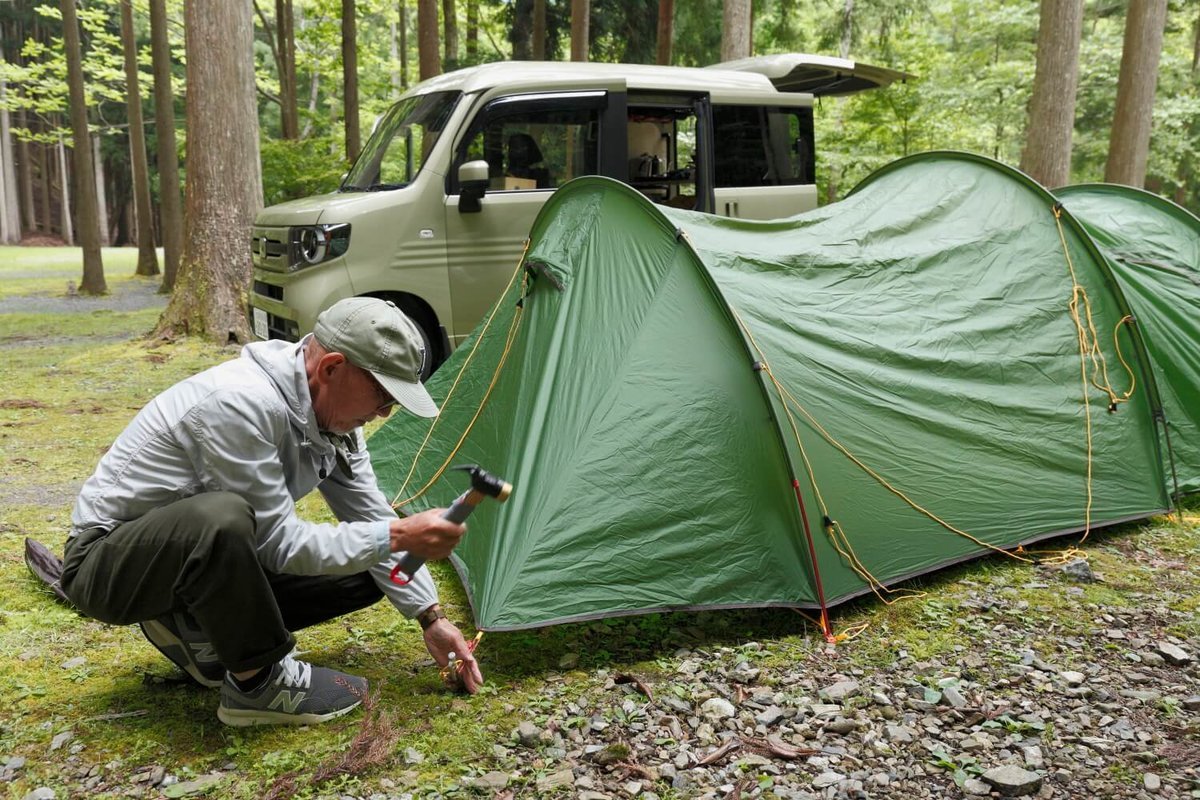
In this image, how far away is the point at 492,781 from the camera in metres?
2.52

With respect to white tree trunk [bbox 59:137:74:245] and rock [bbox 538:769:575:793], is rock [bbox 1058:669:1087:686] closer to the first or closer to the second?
rock [bbox 538:769:575:793]

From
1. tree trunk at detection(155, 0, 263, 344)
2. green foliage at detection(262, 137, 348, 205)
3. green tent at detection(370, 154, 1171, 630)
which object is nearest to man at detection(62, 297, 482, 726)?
green tent at detection(370, 154, 1171, 630)

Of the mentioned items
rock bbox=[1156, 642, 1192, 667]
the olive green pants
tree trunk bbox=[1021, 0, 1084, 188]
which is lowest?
rock bbox=[1156, 642, 1192, 667]

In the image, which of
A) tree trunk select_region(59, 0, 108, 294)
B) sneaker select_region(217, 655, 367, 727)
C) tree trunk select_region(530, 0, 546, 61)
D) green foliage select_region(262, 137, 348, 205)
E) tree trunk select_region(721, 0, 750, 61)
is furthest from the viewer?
green foliage select_region(262, 137, 348, 205)

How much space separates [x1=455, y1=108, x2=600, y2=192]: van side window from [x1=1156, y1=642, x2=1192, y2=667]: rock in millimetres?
5012

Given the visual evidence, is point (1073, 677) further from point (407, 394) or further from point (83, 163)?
point (83, 163)

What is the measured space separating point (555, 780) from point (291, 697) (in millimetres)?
832

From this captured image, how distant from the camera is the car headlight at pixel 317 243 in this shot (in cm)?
643

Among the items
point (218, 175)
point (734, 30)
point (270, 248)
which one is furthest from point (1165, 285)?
point (218, 175)

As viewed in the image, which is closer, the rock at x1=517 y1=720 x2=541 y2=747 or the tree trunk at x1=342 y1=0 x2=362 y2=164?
the rock at x1=517 y1=720 x2=541 y2=747

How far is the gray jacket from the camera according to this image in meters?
2.41

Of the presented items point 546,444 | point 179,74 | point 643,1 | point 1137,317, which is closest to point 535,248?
point 546,444

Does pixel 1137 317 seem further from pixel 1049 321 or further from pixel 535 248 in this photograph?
pixel 535 248

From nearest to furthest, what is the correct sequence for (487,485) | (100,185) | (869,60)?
(487,485), (869,60), (100,185)
